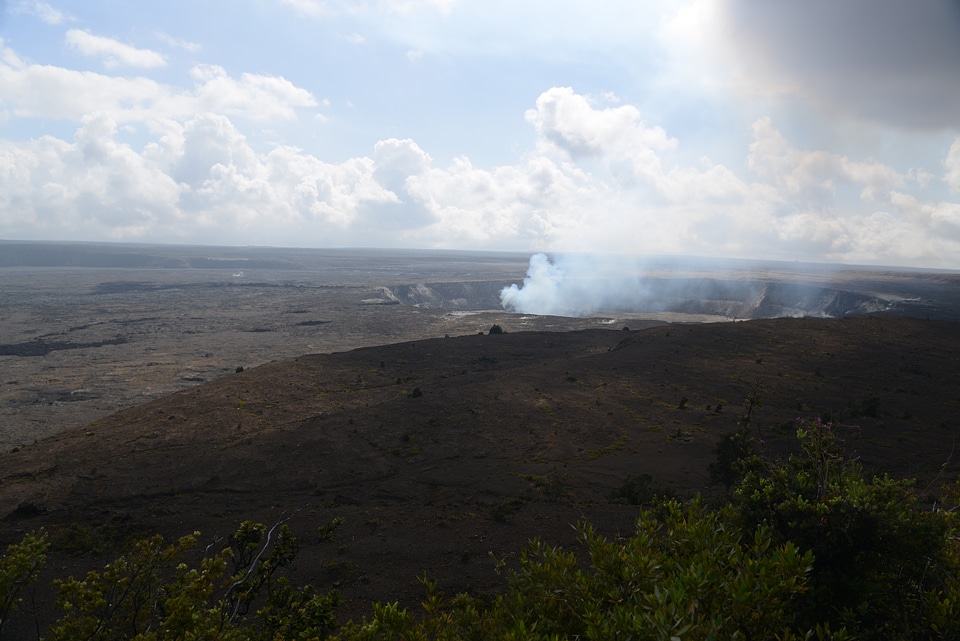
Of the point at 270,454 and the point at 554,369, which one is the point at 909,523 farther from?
the point at 554,369

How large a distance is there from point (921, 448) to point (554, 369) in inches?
789

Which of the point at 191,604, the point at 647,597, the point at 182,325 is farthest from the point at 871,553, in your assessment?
the point at 182,325

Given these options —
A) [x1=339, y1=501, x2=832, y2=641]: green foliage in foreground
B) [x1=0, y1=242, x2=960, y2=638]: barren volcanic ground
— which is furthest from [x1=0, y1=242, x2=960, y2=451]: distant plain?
[x1=339, y1=501, x2=832, y2=641]: green foliage in foreground

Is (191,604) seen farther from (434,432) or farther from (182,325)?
(182,325)

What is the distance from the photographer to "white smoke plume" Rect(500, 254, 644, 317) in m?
112

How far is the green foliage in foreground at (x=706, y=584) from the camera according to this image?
429 cm

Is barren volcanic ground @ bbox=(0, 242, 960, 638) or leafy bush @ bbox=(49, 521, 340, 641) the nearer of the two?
leafy bush @ bbox=(49, 521, 340, 641)

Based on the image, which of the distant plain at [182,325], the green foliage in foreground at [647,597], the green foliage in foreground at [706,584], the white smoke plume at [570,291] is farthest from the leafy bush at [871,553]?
the white smoke plume at [570,291]

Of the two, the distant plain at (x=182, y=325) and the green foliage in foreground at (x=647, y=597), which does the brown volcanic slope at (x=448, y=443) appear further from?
the distant plain at (x=182, y=325)

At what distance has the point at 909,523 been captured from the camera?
18.9ft

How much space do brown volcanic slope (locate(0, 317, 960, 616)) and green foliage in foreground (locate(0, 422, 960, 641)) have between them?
3.77ft

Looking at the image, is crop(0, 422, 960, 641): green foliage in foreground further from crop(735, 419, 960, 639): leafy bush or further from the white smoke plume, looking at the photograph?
the white smoke plume

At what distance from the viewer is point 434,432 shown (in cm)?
2639

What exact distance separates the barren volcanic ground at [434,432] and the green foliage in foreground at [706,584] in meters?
3.96
